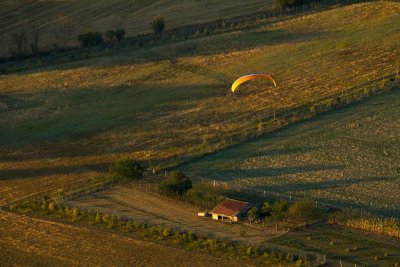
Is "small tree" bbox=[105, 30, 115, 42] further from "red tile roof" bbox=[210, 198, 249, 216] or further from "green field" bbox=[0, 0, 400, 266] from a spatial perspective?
"red tile roof" bbox=[210, 198, 249, 216]

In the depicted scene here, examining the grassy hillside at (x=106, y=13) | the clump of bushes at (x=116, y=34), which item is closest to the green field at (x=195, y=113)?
the grassy hillside at (x=106, y=13)

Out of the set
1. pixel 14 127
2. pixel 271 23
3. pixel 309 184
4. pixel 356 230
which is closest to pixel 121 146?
pixel 14 127

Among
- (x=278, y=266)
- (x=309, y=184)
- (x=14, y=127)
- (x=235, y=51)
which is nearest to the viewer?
(x=278, y=266)

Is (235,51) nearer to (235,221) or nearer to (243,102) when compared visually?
(243,102)

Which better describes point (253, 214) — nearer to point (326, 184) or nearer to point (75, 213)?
point (326, 184)

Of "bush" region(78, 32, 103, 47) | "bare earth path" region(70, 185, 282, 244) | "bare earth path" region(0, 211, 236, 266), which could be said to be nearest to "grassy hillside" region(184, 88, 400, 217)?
"bare earth path" region(70, 185, 282, 244)

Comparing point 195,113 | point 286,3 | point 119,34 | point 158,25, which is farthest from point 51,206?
point 286,3

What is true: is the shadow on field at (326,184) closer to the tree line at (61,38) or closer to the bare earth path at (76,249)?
the bare earth path at (76,249)
